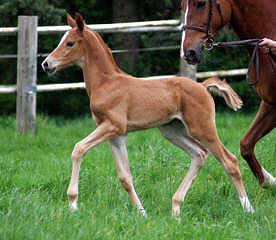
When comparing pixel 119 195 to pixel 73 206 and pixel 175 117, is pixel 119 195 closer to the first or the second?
pixel 73 206

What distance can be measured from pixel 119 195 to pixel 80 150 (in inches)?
29.7

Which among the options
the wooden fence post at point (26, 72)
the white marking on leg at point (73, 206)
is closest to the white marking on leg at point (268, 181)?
the white marking on leg at point (73, 206)

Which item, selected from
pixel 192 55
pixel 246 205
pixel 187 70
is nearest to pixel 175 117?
pixel 192 55

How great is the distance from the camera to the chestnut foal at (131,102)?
4.27m

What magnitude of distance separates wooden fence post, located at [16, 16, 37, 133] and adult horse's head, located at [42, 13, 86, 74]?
3.27 m

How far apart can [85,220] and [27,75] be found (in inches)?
173

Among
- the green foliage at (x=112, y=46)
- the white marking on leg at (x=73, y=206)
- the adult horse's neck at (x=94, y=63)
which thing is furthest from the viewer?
the green foliage at (x=112, y=46)

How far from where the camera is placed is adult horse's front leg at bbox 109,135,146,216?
4328 millimetres

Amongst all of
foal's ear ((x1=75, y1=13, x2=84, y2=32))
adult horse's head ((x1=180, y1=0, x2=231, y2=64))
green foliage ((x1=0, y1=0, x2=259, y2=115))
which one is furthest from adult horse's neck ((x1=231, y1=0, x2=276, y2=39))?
green foliage ((x1=0, y1=0, x2=259, y2=115))

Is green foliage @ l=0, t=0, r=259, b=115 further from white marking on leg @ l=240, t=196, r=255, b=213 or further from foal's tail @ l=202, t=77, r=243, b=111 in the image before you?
white marking on leg @ l=240, t=196, r=255, b=213

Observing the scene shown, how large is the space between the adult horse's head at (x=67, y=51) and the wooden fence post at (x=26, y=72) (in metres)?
3.27

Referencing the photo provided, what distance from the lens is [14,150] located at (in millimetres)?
6711

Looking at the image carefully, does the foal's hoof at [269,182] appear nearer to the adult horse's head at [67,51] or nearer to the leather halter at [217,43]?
the leather halter at [217,43]

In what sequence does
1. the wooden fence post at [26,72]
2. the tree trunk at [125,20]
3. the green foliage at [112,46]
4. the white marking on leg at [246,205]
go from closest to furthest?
the white marking on leg at [246,205] < the wooden fence post at [26,72] < the green foliage at [112,46] < the tree trunk at [125,20]
